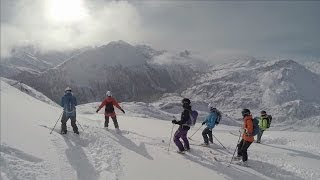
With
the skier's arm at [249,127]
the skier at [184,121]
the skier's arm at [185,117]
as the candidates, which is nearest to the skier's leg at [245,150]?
the skier's arm at [249,127]

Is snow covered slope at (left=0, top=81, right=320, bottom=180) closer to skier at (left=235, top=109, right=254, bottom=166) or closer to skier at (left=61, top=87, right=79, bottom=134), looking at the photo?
skier at (left=235, top=109, right=254, bottom=166)

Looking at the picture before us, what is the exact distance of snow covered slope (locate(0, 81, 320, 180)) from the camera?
49.1ft

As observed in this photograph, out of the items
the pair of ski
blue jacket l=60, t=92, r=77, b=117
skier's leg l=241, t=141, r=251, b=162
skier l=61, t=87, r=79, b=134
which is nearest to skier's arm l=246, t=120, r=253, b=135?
Answer: skier's leg l=241, t=141, r=251, b=162

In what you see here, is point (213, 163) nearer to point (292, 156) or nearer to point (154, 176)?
point (154, 176)

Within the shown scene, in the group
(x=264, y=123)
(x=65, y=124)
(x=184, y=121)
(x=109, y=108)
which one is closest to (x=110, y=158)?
(x=65, y=124)

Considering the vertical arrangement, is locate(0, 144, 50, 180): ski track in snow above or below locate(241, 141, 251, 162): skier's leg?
below

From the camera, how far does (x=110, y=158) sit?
18.2 meters

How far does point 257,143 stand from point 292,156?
4337mm

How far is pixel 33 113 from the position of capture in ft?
74.2

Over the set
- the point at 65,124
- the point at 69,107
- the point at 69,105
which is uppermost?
the point at 69,105

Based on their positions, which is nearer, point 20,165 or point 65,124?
point 20,165

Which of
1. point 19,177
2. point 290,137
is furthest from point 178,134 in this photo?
point 290,137

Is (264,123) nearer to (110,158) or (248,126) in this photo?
(248,126)

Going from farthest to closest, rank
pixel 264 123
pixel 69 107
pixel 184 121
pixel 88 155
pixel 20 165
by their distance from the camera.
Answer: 1. pixel 264 123
2. pixel 69 107
3. pixel 184 121
4. pixel 88 155
5. pixel 20 165
